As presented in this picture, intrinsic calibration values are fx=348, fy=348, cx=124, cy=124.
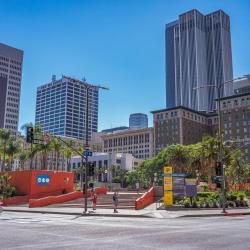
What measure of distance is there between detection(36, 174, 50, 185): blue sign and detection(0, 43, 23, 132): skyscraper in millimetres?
125300

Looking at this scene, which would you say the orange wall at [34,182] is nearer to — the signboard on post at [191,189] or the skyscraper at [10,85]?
the signboard on post at [191,189]

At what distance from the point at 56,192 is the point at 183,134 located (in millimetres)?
111308

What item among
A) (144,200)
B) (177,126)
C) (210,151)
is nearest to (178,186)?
(144,200)

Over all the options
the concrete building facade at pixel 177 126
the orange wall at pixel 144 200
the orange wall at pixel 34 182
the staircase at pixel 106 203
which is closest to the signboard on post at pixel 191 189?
the orange wall at pixel 144 200

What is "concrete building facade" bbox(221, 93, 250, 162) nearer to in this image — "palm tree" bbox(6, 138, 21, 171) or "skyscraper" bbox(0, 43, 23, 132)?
"palm tree" bbox(6, 138, 21, 171)

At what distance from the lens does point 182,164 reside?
71062 millimetres

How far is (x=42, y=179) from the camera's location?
5034cm

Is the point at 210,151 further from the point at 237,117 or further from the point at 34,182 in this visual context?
the point at 237,117

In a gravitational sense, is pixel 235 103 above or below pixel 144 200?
A: above

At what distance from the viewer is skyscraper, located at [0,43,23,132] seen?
170 meters

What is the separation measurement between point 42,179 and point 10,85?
135865mm

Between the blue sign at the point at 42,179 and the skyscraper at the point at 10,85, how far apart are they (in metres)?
125

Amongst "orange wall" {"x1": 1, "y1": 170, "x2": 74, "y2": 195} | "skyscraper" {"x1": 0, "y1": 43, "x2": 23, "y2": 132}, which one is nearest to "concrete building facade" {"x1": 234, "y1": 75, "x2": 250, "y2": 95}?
"skyscraper" {"x1": 0, "y1": 43, "x2": 23, "y2": 132}

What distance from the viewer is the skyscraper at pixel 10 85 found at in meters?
170
